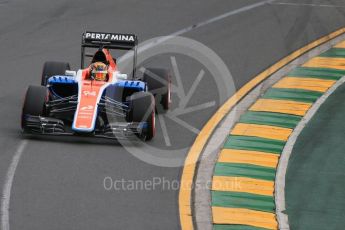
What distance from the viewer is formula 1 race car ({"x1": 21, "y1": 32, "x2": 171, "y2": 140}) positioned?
17764mm

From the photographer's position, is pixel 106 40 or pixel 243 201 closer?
pixel 243 201

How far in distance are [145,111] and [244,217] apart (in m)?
3.55

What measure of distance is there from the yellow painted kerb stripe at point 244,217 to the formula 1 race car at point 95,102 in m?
3.08

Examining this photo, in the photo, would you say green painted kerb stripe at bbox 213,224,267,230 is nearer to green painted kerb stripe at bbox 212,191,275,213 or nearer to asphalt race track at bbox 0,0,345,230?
asphalt race track at bbox 0,0,345,230

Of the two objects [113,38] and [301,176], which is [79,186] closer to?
[301,176]

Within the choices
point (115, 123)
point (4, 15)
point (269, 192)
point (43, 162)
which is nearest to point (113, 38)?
point (115, 123)

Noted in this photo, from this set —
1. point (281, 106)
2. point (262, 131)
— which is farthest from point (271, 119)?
point (281, 106)

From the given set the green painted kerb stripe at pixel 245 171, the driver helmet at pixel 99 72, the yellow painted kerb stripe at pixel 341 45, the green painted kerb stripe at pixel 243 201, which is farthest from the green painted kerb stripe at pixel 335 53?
the green painted kerb stripe at pixel 243 201

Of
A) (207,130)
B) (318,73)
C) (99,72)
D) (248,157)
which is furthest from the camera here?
(318,73)

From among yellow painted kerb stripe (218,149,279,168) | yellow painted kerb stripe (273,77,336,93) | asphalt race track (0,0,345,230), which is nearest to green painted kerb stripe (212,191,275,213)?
asphalt race track (0,0,345,230)

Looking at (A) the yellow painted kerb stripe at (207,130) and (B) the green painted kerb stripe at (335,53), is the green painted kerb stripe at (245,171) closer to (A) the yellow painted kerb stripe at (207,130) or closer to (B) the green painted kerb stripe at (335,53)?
(A) the yellow painted kerb stripe at (207,130)

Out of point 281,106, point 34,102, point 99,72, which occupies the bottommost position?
point 281,106

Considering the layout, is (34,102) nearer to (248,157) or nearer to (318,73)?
(248,157)

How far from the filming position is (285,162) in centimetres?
1759
